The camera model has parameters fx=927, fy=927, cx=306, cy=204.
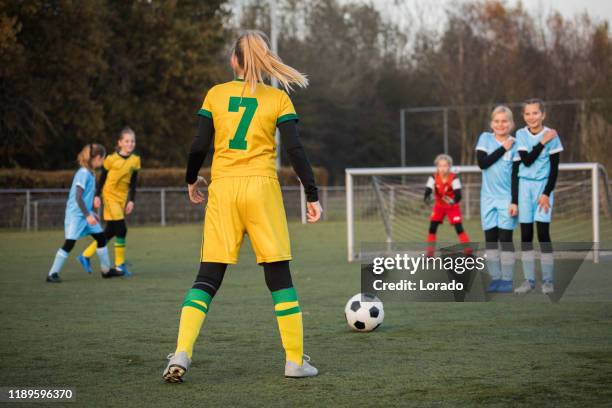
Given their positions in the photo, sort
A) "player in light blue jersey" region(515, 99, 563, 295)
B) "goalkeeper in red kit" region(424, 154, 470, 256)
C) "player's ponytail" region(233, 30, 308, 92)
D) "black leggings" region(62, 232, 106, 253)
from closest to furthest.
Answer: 1. "player's ponytail" region(233, 30, 308, 92)
2. "player in light blue jersey" region(515, 99, 563, 295)
3. "black leggings" region(62, 232, 106, 253)
4. "goalkeeper in red kit" region(424, 154, 470, 256)

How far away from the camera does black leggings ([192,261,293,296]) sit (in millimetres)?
5367

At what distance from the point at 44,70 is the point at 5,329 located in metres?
24.8

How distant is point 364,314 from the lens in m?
7.10

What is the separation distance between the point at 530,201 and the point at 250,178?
463cm

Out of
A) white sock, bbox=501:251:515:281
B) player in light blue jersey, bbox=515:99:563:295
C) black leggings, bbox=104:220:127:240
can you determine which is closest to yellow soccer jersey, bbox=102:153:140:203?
black leggings, bbox=104:220:127:240

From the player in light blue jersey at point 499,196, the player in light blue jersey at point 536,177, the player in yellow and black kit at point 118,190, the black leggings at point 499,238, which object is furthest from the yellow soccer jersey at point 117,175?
the player in light blue jersey at point 536,177

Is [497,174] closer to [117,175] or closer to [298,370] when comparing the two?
[298,370]

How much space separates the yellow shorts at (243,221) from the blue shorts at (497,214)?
4.53 metres

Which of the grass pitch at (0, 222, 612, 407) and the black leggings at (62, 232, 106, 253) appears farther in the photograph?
the black leggings at (62, 232, 106, 253)

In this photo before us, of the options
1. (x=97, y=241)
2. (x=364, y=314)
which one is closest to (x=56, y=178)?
(x=97, y=241)

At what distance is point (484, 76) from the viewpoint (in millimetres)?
39719

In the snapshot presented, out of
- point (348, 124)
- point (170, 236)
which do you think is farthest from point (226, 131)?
point (348, 124)

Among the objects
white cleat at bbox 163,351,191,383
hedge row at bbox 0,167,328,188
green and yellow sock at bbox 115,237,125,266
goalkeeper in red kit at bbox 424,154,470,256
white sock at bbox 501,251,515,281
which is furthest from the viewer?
hedge row at bbox 0,167,328,188

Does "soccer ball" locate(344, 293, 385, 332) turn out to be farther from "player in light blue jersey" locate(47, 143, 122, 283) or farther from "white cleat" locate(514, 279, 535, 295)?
"player in light blue jersey" locate(47, 143, 122, 283)
